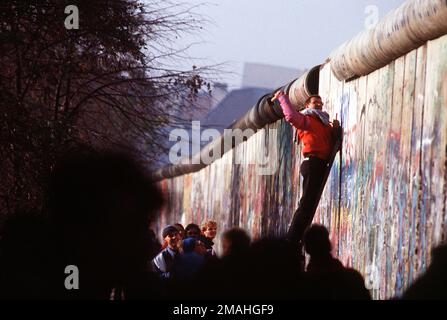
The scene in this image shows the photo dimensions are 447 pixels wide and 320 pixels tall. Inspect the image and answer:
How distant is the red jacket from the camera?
1160cm

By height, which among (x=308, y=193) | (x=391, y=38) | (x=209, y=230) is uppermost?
(x=391, y=38)

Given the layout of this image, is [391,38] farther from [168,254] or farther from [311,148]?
[168,254]

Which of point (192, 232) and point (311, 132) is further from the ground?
point (311, 132)

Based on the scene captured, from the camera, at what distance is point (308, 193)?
12625 millimetres

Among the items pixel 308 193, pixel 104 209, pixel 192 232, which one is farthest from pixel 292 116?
pixel 104 209

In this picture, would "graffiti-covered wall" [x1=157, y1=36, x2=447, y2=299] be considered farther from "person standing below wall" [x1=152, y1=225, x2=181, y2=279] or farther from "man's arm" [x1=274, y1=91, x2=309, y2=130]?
"person standing below wall" [x1=152, y1=225, x2=181, y2=279]

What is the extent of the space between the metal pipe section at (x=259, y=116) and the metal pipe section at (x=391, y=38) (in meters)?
1.50

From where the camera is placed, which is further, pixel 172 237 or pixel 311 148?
pixel 172 237

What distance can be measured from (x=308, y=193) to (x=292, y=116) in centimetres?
135

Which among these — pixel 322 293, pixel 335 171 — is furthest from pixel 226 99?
pixel 322 293

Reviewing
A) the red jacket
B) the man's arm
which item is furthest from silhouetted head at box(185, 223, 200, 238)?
the man's arm

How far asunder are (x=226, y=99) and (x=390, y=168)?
7820cm

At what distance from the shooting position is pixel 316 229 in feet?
25.1

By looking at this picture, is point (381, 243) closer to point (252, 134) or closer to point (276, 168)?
point (276, 168)
